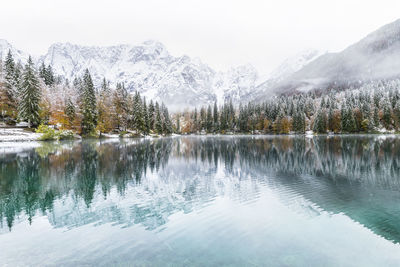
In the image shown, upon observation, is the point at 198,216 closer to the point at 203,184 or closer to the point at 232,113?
the point at 203,184

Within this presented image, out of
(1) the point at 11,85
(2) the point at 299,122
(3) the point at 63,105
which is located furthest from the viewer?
(2) the point at 299,122

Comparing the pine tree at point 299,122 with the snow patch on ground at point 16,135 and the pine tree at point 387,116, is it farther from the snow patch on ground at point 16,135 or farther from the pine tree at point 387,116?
→ the snow patch on ground at point 16,135

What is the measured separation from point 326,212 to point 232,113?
6034 inches

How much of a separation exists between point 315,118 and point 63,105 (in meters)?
118

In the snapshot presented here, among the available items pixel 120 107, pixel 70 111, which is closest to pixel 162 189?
pixel 70 111

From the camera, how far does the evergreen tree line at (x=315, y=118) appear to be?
120 metres

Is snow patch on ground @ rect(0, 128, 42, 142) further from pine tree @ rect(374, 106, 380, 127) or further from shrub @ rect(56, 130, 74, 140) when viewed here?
pine tree @ rect(374, 106, 380, 127)

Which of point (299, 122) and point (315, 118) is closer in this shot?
point (315, 118)

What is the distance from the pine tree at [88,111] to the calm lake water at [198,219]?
5202 centimetres

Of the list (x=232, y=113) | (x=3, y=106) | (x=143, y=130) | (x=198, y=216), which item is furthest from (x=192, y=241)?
(x=232, y=113)

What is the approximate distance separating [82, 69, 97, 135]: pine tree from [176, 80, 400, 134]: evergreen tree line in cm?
9804

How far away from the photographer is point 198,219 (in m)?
11.4

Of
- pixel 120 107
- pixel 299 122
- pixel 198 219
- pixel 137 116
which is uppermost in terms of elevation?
pixel 120 107

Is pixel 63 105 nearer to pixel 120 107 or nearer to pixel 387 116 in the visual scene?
pixel 120 107
